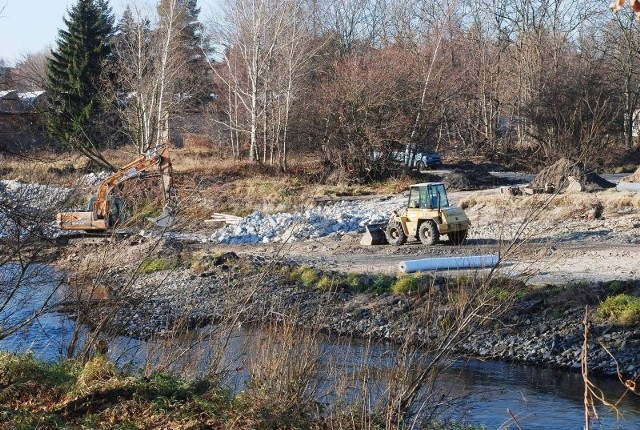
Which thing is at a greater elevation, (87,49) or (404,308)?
(87,49)

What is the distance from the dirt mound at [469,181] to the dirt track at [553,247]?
25.3 feet

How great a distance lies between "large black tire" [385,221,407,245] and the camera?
26875mm

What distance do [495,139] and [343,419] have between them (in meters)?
49.6

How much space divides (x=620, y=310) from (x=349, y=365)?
408 inches

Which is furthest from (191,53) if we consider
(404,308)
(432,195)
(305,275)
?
(404,308)

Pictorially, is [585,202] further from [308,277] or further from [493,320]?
[493,320]

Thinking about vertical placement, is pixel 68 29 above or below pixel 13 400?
above

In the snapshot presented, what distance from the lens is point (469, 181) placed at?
41625mm

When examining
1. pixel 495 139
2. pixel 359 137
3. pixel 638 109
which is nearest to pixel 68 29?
pixel 359 137

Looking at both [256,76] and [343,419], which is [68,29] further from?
[343,419]

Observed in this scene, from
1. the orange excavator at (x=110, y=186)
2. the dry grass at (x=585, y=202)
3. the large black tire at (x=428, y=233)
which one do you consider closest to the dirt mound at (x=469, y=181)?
the dry grass at (x=585, y=202)

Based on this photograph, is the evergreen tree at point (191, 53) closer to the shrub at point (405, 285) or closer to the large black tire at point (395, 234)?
the large black tire at point (395, 234)

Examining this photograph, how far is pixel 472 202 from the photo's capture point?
33.7 metres

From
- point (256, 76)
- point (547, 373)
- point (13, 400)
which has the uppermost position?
point (256, 76)
